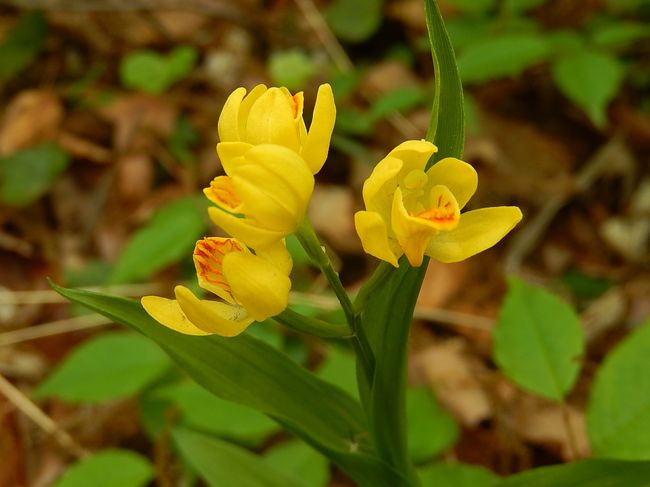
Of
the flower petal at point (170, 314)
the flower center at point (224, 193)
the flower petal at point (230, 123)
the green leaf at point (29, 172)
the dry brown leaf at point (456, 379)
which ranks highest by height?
the flower petal at point (230, 123)

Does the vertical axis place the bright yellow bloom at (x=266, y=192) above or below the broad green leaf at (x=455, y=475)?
above

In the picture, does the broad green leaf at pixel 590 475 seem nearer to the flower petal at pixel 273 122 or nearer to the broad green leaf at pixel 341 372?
the broad green leaf at pixel 341 372

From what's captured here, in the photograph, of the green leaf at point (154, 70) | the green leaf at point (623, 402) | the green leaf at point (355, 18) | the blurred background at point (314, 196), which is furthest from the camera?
the green leaf at point (355, 18)

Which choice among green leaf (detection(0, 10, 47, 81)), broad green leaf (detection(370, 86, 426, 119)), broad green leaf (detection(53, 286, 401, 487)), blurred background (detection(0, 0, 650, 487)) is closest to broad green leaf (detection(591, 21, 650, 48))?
blurred background (detection(0, 0, 650, 487))

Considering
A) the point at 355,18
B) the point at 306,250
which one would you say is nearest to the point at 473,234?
the point at 306,250

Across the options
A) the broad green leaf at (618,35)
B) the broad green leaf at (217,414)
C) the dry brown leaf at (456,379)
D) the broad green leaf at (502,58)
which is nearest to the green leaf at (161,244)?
the broad green leaf at (217,414)

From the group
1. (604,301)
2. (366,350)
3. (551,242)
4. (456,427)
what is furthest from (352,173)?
(366,350)

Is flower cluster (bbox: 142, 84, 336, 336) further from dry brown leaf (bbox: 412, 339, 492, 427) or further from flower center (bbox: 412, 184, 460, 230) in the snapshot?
dry brown leaf (bbox: 412, 339, 492, 427)
